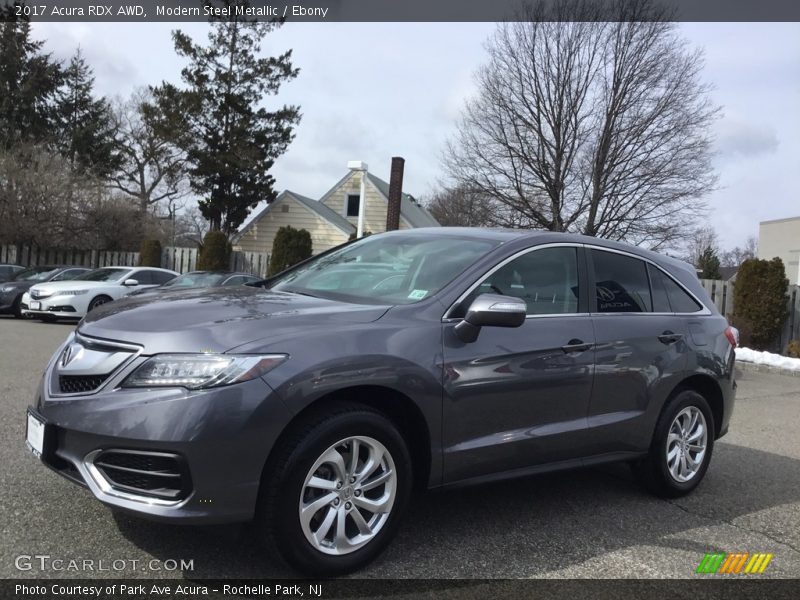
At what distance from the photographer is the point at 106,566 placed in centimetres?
315

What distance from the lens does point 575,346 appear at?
4.08 meters

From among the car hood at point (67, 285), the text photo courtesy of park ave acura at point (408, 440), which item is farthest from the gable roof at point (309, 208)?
the text photo courtesy of park ave acura at point (408, 440)

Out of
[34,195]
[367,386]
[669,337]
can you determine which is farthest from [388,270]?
[34,195]

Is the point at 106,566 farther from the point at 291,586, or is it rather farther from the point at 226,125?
the point at 226,125

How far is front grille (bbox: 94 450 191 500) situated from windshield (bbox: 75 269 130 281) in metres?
15.7

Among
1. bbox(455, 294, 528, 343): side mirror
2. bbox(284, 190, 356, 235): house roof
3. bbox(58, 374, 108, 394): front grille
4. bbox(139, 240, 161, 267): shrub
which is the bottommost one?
bbox(58, 374, 108, 394): front grille

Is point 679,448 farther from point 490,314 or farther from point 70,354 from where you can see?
point 70,354

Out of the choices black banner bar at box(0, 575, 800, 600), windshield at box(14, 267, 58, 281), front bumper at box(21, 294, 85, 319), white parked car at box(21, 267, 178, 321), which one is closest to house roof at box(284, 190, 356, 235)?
windshield at box(14, 267, 58, 281)

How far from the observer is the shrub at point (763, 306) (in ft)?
53.9

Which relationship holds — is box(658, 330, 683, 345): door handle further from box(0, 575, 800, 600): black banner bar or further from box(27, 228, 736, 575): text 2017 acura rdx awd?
box(0, 575, 800, 600): black banner bar

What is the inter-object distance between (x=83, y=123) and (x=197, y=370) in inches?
1783

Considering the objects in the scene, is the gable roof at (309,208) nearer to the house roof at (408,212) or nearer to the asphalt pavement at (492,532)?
the house roof at (408,212)

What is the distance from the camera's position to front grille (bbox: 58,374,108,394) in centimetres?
308

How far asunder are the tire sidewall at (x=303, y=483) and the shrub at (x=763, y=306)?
49.7ft
